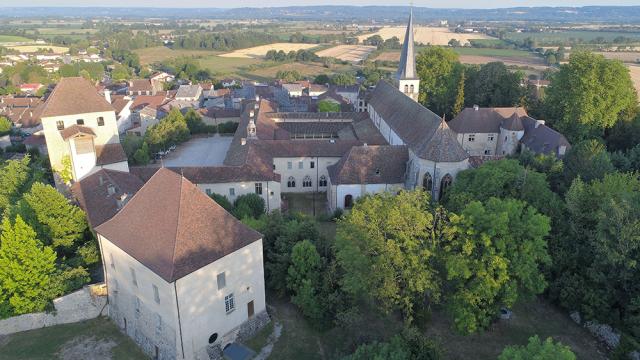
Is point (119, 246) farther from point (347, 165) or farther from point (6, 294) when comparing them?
point (347, 165)

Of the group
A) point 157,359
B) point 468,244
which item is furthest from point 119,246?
point 468,244

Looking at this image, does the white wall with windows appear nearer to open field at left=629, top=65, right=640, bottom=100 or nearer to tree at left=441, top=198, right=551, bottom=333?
tree at left=441, top=198, right=551, bottom=333

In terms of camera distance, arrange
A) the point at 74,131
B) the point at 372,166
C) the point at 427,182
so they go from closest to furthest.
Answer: the point at 74,131, the point at 427,182, the point at 372,166

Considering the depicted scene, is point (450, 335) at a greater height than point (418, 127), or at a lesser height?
lesser

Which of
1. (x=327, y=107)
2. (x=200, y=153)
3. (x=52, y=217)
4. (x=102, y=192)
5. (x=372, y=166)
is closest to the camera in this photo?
(x=52, y=217)

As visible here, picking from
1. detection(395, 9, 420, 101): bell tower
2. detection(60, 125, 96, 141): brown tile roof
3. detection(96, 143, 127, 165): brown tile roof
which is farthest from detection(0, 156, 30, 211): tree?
detection(395, 9, 420, 101): bell tower

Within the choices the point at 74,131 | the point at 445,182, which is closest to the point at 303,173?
the point at 445,182

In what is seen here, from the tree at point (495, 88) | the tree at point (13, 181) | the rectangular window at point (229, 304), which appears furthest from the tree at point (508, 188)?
the tree at point (13, 181)

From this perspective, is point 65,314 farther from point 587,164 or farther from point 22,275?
point 587,164
